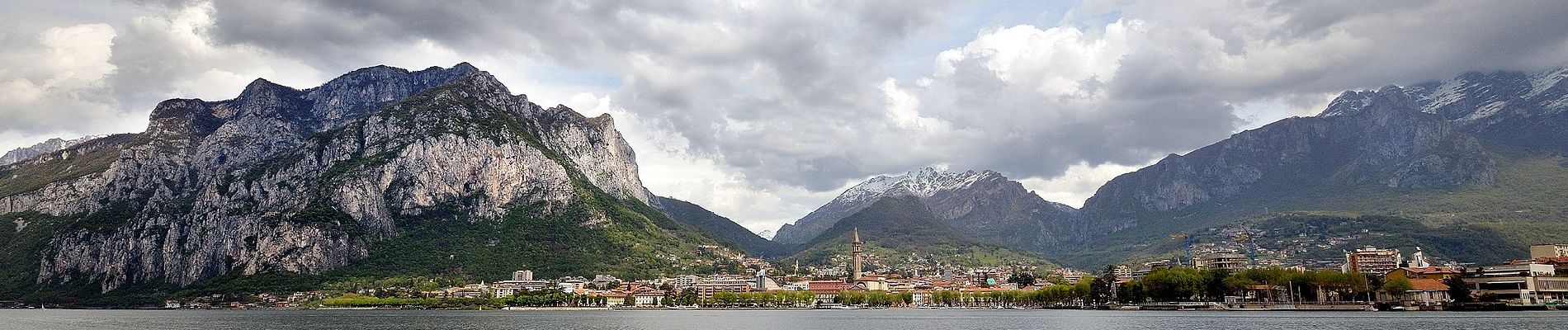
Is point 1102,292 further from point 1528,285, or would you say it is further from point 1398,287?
point 1528,285

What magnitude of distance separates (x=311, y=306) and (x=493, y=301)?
32378mm

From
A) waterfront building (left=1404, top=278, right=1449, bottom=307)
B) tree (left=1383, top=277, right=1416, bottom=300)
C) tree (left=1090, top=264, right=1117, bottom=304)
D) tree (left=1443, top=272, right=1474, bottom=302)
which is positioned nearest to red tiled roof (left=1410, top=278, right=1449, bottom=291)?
waterfront building (left=1404, top=278, right=1449, bottom=307)

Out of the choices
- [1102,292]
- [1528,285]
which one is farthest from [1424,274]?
[1102,292]

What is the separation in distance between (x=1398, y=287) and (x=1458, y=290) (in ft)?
20.7

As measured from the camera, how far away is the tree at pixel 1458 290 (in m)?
128

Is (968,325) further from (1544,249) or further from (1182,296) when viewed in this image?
(1544,249)

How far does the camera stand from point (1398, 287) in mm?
131125

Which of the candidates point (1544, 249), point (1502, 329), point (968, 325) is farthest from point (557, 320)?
point (1544, 249)

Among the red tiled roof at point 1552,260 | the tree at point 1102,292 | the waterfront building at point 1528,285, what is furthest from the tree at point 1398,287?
the tree at point 1102,292

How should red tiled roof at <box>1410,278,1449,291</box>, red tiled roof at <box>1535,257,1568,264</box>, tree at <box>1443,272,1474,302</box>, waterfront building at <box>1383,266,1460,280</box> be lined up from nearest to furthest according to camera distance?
tree at <box>1443,272,1474,302</box>, red tiled roof at <box>1410,278,1449,291</box>, red tiled roof at <box>1535,257,1568,264</box>, waterfront building at <box>1383,266,1460,280</box>

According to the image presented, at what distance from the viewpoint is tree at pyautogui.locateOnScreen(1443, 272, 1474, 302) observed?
127812 millimetres

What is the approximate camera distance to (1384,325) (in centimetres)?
8850

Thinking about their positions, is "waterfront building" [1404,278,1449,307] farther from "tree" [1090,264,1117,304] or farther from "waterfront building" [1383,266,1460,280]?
"tree" [1090,264,1117,304]

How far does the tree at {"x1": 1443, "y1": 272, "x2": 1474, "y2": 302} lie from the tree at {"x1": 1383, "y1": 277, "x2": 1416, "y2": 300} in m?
3.98
